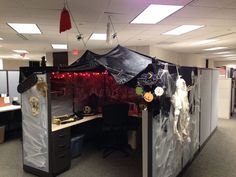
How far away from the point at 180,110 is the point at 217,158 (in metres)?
1.80

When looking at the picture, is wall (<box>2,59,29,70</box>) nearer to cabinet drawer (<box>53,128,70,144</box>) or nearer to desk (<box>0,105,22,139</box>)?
desk (<box>0,105,22,139</box>)

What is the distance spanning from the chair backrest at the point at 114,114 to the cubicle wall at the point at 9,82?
2.94m

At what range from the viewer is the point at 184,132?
9.51 ft

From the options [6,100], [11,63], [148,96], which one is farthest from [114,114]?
[11,63]

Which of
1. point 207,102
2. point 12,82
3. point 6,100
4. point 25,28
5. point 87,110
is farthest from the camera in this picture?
point 12,82

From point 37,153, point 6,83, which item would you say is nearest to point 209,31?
point 37,153

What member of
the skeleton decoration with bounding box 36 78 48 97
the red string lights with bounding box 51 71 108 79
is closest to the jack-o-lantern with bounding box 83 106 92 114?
the red string lights with bounding box 51 71 108 79

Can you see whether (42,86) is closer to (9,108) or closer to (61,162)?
(61,162)

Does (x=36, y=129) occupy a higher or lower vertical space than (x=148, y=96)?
lower

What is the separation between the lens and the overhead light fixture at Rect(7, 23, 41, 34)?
4877 millimetres

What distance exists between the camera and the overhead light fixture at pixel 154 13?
3.63 metres

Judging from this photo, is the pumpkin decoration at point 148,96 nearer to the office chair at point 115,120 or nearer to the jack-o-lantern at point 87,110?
the office chair at point 115,120

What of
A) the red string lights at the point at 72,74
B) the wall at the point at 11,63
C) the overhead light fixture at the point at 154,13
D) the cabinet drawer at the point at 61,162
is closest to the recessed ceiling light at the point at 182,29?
the overhead light fixture at the point at 154,13

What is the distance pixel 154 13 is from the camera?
3.97 m
